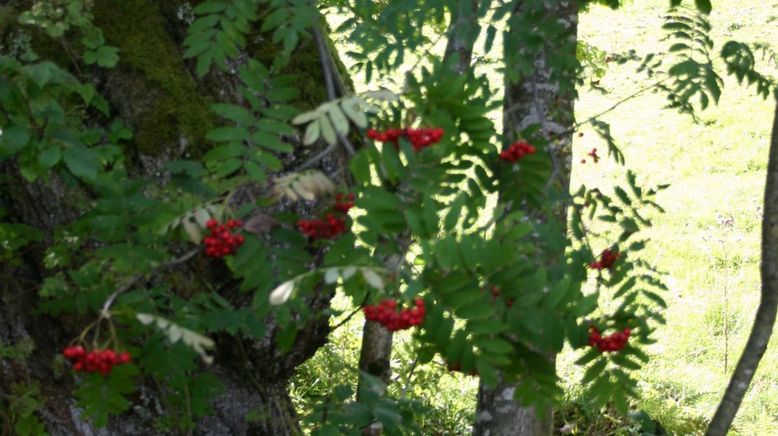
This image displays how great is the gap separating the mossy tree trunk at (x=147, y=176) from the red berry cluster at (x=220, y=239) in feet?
2.83

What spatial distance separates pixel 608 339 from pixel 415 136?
0.58m

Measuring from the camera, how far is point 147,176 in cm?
282

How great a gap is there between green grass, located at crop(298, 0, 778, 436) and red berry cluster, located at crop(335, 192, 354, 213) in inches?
39.7

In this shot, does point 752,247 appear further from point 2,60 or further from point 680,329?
point 2,60

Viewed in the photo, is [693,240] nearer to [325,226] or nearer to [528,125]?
[528,125]

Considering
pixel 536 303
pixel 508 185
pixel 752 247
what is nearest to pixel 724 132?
pixel 752 247

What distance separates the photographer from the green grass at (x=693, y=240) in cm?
478

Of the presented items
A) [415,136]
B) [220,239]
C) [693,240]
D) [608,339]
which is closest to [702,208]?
[693,240]

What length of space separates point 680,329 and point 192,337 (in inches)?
163

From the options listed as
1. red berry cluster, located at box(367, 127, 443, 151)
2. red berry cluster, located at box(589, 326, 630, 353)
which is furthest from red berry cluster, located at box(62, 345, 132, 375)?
red berry cluster, located at box(589, 326, 630, 353)

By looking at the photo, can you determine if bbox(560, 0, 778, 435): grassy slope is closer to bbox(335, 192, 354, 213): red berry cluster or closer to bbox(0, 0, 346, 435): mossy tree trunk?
bbox(0, 0, 346, 435): mossy tree trunk

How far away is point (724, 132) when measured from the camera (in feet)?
25.2

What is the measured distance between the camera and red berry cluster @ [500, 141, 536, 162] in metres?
2.19

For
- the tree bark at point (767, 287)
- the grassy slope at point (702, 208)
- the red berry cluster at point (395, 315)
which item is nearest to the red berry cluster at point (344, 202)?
the red berry cluster at point (395, 315)
